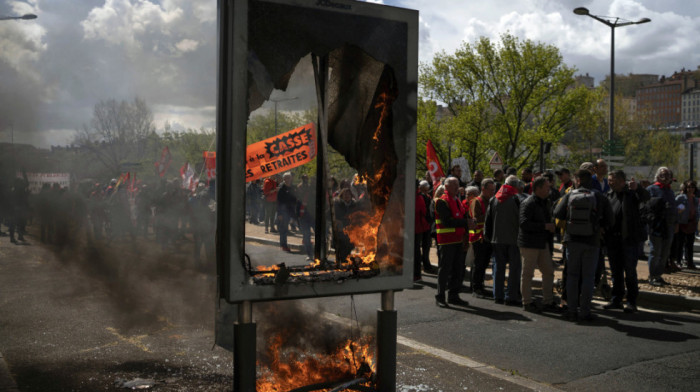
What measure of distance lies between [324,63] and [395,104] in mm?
652

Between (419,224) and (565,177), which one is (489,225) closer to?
(419,224)

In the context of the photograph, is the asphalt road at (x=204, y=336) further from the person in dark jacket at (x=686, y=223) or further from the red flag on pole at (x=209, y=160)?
the person in dark jacket at (x=686, y=223)

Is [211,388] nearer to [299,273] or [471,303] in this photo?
[299,273]

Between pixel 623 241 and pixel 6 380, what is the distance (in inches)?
280

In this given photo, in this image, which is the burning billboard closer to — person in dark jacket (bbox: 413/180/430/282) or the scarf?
the scarf

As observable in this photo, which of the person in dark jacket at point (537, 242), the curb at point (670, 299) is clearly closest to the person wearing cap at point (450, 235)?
the person in dark jacket at point (537, 242)

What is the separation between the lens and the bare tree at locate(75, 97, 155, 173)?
626cm

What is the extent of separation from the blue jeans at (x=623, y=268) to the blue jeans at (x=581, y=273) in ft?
2.73

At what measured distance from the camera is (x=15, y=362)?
17.1 ft

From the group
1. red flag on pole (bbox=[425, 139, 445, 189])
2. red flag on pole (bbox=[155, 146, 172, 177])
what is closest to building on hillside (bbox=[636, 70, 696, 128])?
red flag on pole (bbox=[425, 139, 445, 189])

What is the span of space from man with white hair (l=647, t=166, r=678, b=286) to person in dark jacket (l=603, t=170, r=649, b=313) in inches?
72.2

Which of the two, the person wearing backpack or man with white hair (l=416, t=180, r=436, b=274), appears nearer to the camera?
the person wearing backpack

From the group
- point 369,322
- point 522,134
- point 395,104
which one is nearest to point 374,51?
point 395,104

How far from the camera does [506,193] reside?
8227 millimetres
